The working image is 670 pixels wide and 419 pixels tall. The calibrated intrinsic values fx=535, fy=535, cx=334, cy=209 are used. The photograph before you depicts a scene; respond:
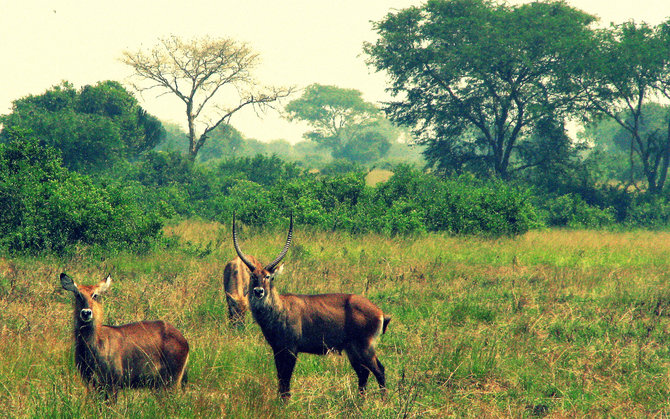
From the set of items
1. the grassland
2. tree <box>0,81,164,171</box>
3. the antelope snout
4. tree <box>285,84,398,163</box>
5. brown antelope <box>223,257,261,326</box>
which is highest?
tree <box>285,84,398,163</box>

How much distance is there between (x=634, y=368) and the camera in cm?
559

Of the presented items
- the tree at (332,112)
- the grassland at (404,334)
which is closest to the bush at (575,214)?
the grassland at (404,334)

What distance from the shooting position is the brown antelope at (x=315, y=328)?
464 centimetres

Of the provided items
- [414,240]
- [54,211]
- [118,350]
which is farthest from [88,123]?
[118,350]

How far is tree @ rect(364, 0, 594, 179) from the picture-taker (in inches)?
871

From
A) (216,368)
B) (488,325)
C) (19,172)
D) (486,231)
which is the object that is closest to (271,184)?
(486,231)

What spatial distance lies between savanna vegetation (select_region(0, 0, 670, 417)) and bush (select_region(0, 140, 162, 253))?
41 mm

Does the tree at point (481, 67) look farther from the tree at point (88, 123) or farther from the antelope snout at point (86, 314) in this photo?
the antelope snout at point (86, 314)

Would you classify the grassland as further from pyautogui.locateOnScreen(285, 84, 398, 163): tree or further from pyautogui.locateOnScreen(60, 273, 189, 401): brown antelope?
pyautogui.locateOnScreen(285, 84, 398, 163): tree

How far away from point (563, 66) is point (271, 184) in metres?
12.9

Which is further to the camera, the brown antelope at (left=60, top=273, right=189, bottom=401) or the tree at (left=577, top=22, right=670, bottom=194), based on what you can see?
the tree at (left=577, top=22, right=670, bottom=194)

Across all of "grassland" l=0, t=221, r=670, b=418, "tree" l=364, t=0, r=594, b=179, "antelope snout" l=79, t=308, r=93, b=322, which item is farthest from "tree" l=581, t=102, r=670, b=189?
"antelope snout" l=79, t=308, r=93, b=322

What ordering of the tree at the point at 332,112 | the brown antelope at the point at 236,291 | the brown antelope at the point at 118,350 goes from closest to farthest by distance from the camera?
the brown antelope at the point at 118,350 → the brown antelope at the point at 236,291 → the tree at the point at 332,112

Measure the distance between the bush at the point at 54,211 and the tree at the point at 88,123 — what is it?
390 inches
